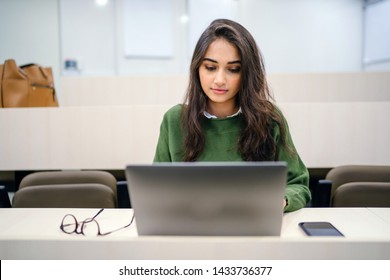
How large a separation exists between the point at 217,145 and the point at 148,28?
3.84 meters

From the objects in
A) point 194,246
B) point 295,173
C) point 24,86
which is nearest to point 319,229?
point 194,246

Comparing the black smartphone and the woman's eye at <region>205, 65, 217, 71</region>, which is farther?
Result: the woman's eye at <region>205, 65, 217, 71</region>

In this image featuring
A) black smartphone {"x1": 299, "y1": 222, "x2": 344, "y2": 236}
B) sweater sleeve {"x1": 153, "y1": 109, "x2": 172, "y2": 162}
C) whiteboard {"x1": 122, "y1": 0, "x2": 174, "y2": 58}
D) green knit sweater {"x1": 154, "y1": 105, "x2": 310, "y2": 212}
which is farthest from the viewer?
whiteboard {"x1": 122, "y1": 0, "x2": 174, "y2": 58}

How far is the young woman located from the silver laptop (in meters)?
0.53

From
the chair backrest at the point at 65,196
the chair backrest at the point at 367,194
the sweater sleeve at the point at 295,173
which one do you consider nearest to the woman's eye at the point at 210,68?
the sweater sleeve at the point at 295,173

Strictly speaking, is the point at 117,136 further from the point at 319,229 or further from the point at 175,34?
the point at 175,34

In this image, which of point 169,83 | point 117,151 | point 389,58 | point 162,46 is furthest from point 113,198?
point 389,58

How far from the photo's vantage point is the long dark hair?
1183mm

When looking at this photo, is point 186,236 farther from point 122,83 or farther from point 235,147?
point 122,83

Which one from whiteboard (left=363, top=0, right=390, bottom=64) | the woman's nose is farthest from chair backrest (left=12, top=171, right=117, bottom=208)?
whiteboard (left=363, top=0, right=390, bottom=64)

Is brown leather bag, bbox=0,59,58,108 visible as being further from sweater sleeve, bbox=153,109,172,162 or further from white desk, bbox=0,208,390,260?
white desk, bbox=0,208,390,260

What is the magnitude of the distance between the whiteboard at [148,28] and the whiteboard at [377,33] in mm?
2698

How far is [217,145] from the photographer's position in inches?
51.9

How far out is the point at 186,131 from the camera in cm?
131
